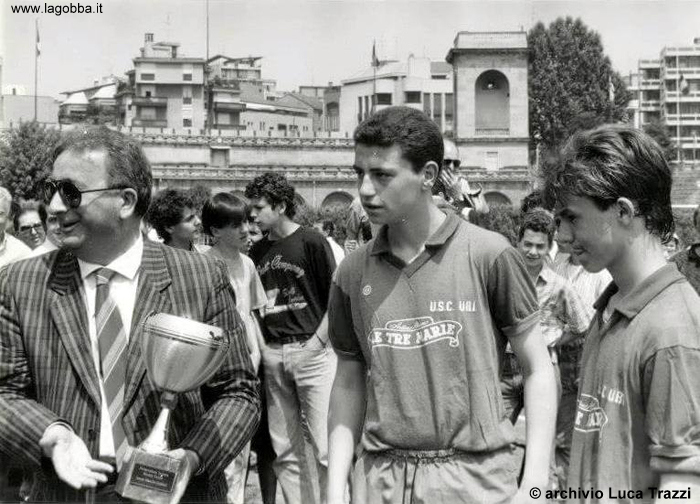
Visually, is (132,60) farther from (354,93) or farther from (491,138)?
(491,138)

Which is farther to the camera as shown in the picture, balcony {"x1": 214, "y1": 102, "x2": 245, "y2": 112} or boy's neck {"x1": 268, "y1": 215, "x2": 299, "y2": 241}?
balcony {"x1": 214, "y1": 102, "x2": 245, "y2": 112}

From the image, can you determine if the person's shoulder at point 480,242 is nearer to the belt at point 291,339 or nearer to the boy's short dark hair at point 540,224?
the boy's short dark hair at point 540,224

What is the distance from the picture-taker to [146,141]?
81.2 metres

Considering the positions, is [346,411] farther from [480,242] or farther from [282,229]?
[282,229]

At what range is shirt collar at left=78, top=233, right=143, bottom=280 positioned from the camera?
3270 millimetres

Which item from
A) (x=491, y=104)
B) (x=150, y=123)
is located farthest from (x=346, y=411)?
(x=150, y=123)

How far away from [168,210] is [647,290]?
486 centimetres

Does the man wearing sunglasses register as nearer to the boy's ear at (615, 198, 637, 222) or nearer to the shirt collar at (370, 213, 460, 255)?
the shirt collar at (370, 213, 460, 255)

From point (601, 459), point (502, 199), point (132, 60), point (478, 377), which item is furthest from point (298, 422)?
point (132, 60)

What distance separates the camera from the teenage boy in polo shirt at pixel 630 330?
8.13 feet

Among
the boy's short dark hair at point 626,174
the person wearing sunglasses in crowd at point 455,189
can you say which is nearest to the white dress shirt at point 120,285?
the boy's short dark hair at point 626,174

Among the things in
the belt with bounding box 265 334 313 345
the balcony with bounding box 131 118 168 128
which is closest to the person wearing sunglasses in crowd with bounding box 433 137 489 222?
the belt with bounding box 265 334 313 345

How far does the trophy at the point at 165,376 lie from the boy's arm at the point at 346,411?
0.64 metres

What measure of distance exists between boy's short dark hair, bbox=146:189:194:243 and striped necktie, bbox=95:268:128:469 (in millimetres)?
3941
